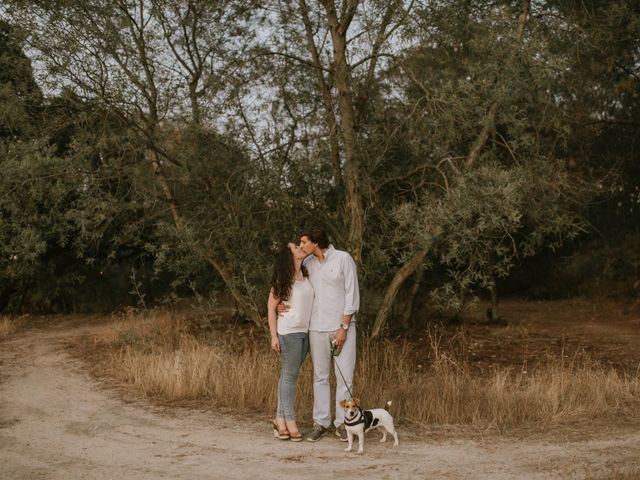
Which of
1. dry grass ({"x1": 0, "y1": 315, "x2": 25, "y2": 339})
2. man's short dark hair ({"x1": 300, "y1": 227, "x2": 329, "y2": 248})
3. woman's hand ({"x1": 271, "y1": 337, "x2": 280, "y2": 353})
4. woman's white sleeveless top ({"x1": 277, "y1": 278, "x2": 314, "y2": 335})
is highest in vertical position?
man's short dark hair ({"x1": 300, "y1": 227, "x2": 329, "y2": 248})

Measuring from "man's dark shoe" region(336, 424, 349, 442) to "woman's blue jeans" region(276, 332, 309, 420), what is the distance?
42 cm

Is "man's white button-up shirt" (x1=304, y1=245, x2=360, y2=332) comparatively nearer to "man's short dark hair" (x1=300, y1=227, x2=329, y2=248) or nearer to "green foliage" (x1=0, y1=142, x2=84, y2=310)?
"man's short dark hair" (x1=300, y1=227, x2=329, y2=248)

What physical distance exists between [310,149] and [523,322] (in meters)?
9.08

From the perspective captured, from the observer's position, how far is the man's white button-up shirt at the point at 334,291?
6.62 meters

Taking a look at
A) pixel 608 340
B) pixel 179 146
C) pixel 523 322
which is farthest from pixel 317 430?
pixel 523 322

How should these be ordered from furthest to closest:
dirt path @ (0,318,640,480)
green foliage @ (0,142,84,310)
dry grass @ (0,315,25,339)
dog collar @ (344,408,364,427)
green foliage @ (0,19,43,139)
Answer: dry grass @ (0,315,25,339) → green foliage @ (0,19,43,139) → green foliage @ (0,142,84,310) → dog collar @ (344,408,364,427) → dirt path @ (0,318,640,480)

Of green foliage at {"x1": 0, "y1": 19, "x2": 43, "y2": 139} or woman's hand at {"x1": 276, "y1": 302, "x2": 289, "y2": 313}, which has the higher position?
green foliage at {"x1": 0, "y1": 19, "x2": 43, "y2": 139}

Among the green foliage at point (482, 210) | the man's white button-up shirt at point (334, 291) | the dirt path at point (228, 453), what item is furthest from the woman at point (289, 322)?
the green foliage at point (482, 210)

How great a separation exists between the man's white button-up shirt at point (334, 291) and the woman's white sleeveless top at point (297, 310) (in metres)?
0.09

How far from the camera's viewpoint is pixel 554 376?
8164mm

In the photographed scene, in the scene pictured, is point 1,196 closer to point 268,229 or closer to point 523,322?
point 268,229

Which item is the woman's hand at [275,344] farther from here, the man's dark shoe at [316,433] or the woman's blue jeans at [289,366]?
the man's dark shoe at [316,433]

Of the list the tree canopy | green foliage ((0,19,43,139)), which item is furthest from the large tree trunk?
green foliage ((0,19,43,139))

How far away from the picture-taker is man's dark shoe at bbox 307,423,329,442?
6.64 m
